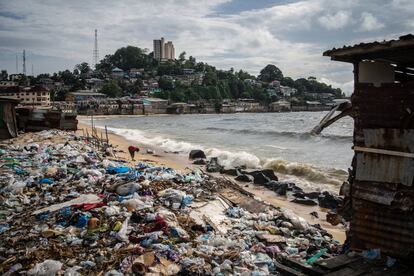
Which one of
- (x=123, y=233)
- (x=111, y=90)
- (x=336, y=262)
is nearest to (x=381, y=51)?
(x=336, y=262)

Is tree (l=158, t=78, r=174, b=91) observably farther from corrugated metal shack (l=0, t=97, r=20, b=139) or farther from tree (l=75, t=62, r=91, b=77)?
corrugated metal shack (l=0, t=97, r=20, b=139)

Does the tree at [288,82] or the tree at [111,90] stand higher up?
the tree at [288,82]

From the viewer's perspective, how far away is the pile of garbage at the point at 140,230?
495cm

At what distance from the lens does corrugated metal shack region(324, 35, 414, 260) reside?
13.7 feet

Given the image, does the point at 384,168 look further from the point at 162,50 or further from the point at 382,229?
the point at 162,50

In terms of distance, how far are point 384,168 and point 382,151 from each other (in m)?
0.20

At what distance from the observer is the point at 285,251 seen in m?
5.71

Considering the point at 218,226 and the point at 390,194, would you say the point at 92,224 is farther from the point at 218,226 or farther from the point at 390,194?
the point at 390,194

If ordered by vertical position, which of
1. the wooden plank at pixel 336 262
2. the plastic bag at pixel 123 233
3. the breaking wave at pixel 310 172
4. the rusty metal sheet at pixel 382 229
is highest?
the rusty metal sheet at pixel 382 229

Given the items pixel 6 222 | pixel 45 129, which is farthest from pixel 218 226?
pixel 45 129

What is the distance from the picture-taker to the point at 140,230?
5.83 metres

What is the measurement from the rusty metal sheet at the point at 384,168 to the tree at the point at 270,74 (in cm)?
15594

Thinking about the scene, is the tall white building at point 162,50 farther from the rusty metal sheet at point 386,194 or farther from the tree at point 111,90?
the rusty metal sheet at point 386,194

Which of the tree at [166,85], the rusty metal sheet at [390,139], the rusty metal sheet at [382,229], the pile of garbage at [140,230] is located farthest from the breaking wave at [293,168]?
the tree at [166,85]
